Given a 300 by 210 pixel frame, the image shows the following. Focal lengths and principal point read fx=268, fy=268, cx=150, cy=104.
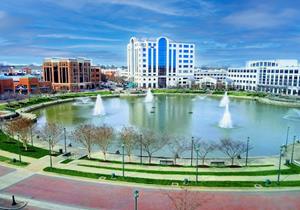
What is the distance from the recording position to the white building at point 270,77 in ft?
306

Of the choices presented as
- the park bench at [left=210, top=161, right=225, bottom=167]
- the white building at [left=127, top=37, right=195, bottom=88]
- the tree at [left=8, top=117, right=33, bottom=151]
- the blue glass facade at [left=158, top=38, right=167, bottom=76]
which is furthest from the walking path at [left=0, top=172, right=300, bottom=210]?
the blue glass facade at [left=158, top=38, right=167, bottom=76]

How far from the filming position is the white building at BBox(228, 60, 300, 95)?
93.3 m

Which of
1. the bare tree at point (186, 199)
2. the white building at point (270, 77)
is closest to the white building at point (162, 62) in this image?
the white building at point (270, 77)

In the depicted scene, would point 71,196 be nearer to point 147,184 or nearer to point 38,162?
point 147,184

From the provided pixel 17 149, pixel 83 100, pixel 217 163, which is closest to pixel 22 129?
pixel 17 149

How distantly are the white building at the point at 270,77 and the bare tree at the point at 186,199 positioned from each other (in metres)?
87.9

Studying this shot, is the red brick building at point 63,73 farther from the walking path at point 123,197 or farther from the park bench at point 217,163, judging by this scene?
the walking path at point 123,197

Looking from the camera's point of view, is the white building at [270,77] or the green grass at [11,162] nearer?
the green grass at [11,162]

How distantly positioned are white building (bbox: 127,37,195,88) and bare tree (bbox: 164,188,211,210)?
341 feet

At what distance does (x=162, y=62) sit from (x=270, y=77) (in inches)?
1790

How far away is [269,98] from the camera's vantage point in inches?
3332

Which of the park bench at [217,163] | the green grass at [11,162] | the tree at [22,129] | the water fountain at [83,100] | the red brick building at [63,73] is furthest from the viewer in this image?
the red brick building at [63,73]

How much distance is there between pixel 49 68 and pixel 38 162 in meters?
86.2

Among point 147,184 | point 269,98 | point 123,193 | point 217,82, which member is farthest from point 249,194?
point 217,82
